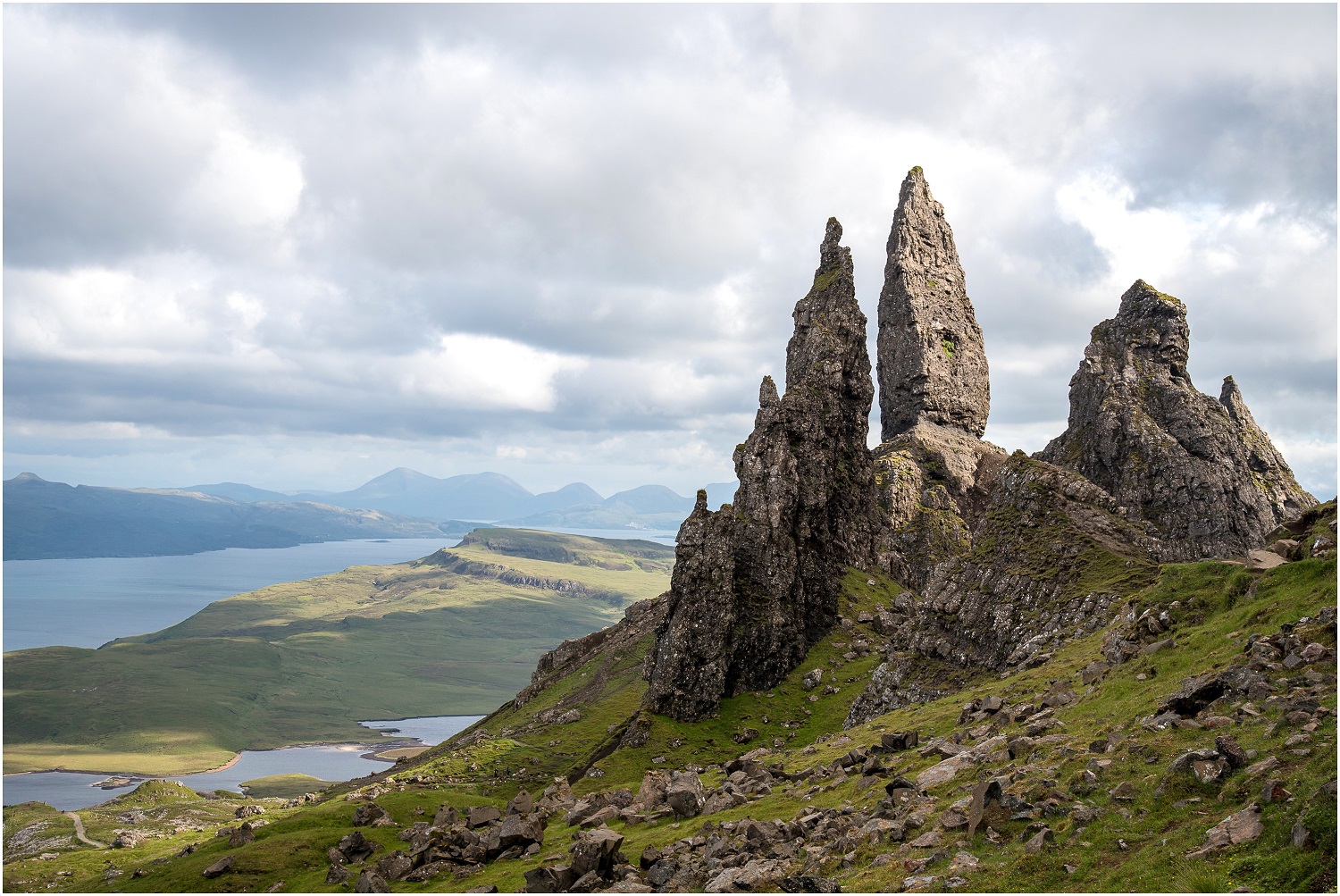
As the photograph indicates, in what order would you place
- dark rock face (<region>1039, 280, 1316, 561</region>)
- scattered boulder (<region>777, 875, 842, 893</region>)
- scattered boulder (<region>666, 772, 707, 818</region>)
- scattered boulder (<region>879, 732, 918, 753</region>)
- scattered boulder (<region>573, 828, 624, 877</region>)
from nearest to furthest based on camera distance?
scattered boulder (<region>777, 875, 842, 893</region>) < scattered boulder (<region>573, 828, 624, 877</region>) < scattered boulder (<region>879, 732, 918, 753</region>) < scattered boulder (<region>666, 772, 707, 818</region>) < dark rock face (<region>1039, 280, 1316, 561</region>)

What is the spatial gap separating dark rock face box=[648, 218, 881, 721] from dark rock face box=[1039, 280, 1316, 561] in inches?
1775

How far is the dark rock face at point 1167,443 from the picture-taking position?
151 metres

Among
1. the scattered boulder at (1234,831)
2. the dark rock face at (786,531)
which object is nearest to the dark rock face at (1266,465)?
the dark rock face at (786,531)

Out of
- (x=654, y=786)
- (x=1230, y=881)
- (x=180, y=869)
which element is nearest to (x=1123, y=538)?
(x=654, y=786)

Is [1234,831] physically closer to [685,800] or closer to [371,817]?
[685,800]

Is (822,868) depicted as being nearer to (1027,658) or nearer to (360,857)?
(1027,658)

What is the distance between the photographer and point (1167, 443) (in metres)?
158

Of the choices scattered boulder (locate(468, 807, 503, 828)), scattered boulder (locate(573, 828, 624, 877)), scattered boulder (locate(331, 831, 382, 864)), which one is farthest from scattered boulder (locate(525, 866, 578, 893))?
scattered boulder (locate(331, 831, 382, 864))

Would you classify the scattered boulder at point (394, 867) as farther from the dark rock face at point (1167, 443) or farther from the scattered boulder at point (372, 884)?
the dark rock face at point (1167, 443)

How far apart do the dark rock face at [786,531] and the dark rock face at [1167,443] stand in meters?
45.1

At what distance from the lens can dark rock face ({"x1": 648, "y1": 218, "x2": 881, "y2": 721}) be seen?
472 feet

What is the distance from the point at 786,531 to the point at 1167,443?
73023 millimetres

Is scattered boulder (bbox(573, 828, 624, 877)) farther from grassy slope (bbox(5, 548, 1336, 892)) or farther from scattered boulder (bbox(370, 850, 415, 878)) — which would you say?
scattered boulder (bbox(370, 850, 415, 878))

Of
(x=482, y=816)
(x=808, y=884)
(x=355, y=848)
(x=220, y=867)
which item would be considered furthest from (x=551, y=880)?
(x=220, y=867)
